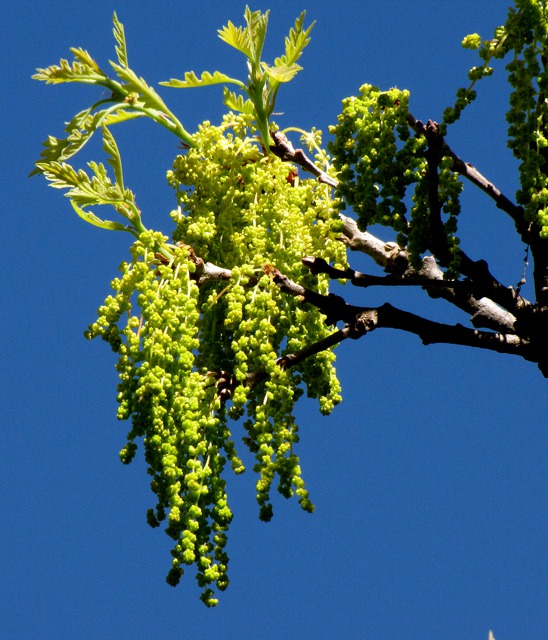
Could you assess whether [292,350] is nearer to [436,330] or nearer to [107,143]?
[436,330]

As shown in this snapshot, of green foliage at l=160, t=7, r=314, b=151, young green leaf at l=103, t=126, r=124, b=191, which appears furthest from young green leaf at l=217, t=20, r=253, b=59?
young green leaf at l=103, t=126, r=124, b=191

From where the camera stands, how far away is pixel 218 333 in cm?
318

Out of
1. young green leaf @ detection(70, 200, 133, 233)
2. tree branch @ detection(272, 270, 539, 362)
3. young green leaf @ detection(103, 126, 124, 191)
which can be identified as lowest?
tree branch @ detection(272, 270, 539, 362)

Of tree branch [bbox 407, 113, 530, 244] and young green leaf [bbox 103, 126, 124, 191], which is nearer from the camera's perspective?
tree branch [bbox 407, 113, 530, 244]

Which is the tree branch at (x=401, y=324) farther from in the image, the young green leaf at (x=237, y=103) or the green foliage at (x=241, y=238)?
the young green leaf at (x=237, y=103)

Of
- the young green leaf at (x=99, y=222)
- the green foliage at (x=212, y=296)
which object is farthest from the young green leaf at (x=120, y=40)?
the young green leaf at (x=99, y=222)

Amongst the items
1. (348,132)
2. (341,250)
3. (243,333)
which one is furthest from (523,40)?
(243,333)

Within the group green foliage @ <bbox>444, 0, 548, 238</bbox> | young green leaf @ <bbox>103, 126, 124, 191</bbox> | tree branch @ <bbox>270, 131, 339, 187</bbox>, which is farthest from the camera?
tree branch @ <bbox>270, 131, 339, 187</bbox>

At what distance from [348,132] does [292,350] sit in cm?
68

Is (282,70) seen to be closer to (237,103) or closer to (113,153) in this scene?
(237,103)

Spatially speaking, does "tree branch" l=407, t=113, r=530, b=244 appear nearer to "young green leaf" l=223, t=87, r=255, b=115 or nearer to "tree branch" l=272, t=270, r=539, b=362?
"tree branch" l=272, t=270, r=539, b=362

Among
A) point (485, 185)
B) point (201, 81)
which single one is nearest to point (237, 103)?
point (201, 81)

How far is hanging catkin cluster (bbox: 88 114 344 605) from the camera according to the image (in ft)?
8.98

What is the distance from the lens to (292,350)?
3055mm
